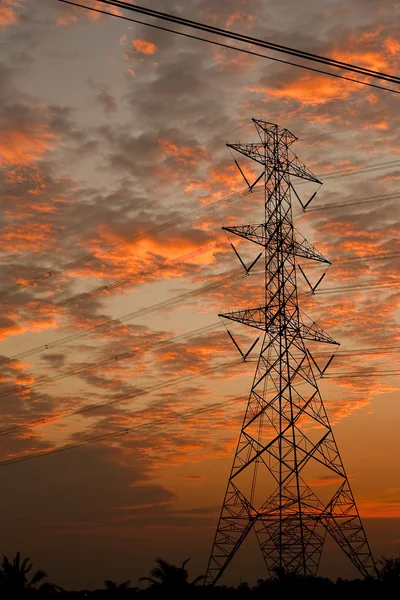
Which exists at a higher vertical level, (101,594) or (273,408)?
(273,408)

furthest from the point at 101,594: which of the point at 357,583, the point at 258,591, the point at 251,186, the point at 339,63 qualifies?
the point at 339,63

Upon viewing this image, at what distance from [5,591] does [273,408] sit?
61.2 feet

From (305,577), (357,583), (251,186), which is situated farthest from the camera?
(251,186)

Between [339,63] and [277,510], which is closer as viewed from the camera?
[339,63]

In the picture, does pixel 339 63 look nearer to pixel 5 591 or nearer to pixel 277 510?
pixel 277 510

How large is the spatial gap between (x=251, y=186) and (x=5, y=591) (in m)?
28.9

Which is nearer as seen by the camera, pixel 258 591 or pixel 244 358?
pixel 258 591

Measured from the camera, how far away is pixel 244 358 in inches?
1941

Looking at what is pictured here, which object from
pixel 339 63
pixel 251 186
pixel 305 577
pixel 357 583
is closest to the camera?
pixel 339 63

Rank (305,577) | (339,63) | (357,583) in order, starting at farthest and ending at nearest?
1. (357,583)
2. (305,577)
3. (339,63)

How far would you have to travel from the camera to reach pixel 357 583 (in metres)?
48.3

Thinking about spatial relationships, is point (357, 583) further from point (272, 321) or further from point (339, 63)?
point (339, 63)

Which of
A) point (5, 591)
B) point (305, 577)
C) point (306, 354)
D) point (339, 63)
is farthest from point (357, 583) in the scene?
point (339, 63)

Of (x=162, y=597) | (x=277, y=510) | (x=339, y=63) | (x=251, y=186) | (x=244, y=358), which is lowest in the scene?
(x=162, y=597)
